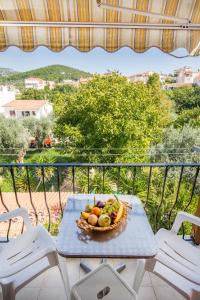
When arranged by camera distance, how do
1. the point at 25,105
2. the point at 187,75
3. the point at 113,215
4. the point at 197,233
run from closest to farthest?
A: 1. the point at 113,215
2. the point at 197,233
3. the point at 25,105
4. the point at 187,75

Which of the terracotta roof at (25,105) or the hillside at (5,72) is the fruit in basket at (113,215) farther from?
the hillside at (5,72)

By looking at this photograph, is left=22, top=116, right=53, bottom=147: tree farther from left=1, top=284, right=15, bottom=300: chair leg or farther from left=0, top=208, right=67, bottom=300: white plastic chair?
left=1, top=284, right=15, bottom=300: chair leg

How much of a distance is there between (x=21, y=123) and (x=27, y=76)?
2091 centimetres

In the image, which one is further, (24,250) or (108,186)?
(108,186)

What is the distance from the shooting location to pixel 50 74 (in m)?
41.3

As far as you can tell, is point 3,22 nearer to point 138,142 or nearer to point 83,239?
point 83,239

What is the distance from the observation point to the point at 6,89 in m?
35.9

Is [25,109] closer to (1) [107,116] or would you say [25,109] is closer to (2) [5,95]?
(2) [5,95]

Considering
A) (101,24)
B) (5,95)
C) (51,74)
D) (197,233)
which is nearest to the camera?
(101,24)

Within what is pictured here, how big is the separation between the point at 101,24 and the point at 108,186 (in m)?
9.08

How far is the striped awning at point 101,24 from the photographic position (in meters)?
2.21

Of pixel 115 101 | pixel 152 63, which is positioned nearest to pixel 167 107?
pixel 115 101

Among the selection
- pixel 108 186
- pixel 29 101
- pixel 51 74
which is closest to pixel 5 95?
pixel 29 101

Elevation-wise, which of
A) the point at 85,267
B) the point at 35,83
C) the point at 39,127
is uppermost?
the point at 85,267
